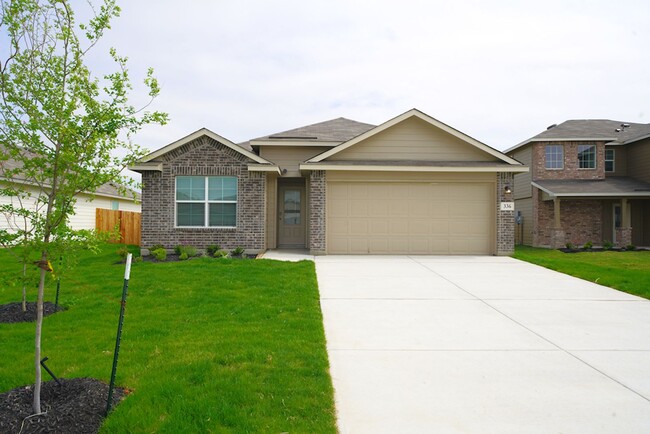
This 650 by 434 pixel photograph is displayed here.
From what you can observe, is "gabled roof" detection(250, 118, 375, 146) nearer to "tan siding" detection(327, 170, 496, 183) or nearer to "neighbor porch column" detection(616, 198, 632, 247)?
"tan siding" detection(327, 170, 496, 183)

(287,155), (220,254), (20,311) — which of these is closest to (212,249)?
(220,254)

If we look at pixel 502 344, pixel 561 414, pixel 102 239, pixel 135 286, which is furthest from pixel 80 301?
pixel 561 414

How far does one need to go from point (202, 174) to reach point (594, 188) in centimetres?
1692

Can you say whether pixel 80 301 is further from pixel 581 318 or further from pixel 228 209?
pixel 581 318

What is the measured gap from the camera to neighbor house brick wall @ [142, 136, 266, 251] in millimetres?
13852

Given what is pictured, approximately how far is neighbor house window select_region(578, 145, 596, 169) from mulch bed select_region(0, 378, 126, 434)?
74.6 ft

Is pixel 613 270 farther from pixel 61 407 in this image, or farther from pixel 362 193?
pixel 61 407

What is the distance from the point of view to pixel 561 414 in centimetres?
360

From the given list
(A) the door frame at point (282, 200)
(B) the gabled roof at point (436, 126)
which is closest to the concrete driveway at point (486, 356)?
(B) the gabled roof at point (436, 126)

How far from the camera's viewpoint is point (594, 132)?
70.7 feet

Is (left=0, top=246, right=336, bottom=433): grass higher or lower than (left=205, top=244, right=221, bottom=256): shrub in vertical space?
lower

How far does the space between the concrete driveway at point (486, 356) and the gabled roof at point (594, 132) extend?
13699mm

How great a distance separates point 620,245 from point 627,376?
18.2 m

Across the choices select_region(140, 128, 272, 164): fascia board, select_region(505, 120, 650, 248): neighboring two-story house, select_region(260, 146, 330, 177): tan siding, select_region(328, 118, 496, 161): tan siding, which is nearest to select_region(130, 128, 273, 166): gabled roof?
select_region(140, 128, 272, 164): fascia board
